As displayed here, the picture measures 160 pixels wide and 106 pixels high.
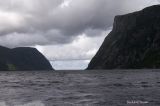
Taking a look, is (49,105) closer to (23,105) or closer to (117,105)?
(23,105)

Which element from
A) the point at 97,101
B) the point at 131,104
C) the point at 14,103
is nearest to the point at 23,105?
the point at 14,103

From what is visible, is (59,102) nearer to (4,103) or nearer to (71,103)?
(71,103)

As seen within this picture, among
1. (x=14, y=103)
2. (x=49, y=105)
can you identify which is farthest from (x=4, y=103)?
(x=49, y=105)

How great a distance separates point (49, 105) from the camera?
1797 inches

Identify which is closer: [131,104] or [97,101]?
[131,104]

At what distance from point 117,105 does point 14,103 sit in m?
15.0

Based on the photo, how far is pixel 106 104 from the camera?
149 ft

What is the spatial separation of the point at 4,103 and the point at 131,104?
18.5m

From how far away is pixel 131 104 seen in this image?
4394 centimetres

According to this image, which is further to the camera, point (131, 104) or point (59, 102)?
point (59, 102)

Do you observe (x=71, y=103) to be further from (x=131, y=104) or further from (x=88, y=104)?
(x=131, y=104)

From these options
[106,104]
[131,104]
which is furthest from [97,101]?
[131,104]

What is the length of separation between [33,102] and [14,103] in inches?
107

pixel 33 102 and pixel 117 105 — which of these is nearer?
pixel 117 105
